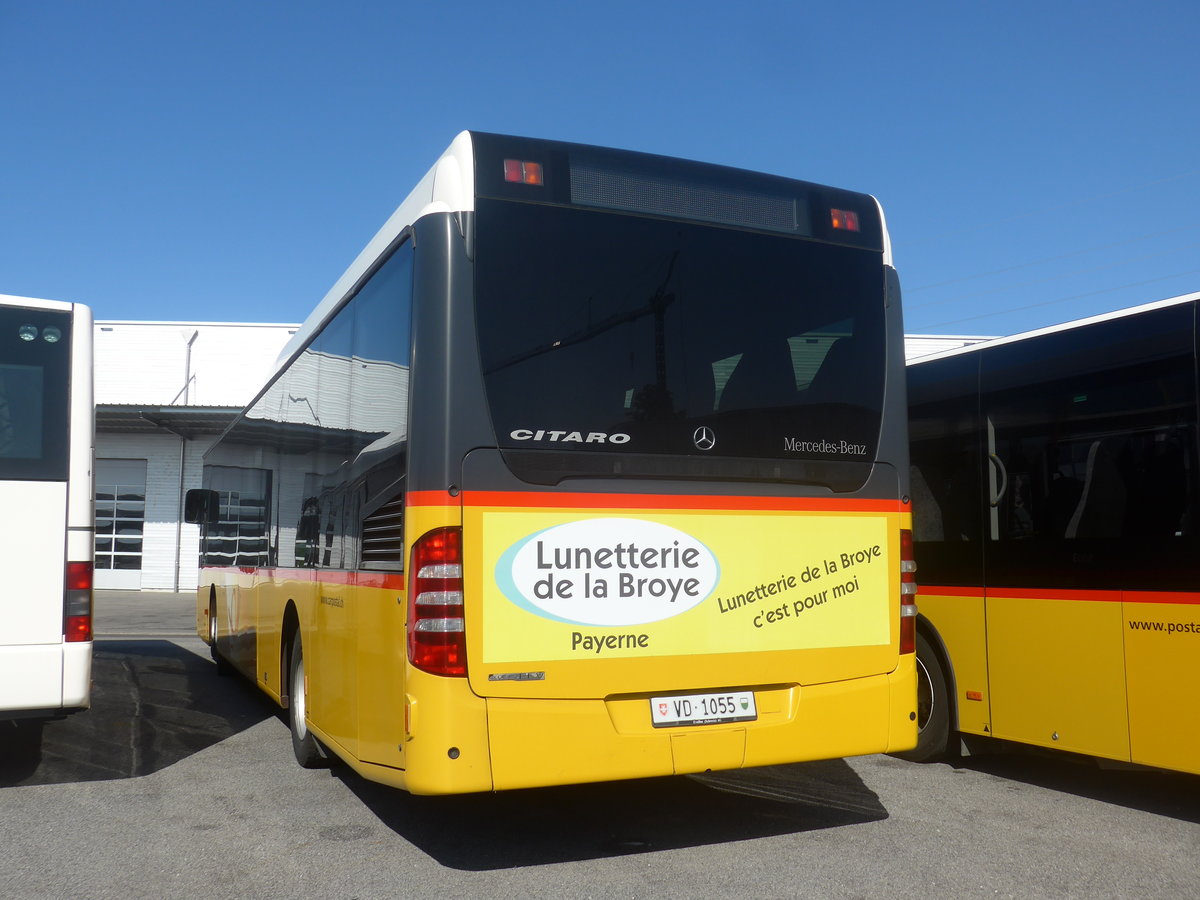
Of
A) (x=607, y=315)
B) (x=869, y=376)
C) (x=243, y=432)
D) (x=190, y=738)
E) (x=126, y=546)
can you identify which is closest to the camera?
(x=607, y=315)

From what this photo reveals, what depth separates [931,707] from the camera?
716 cm

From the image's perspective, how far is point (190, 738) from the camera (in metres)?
8.35

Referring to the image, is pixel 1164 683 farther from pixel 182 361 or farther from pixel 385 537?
pixel 182 361

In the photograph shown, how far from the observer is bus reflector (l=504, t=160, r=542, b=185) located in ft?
15.9

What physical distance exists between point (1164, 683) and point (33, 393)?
6.28 m

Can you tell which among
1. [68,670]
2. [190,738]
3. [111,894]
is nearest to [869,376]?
[111,894]

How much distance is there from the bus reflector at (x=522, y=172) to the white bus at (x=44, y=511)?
316 centimetres

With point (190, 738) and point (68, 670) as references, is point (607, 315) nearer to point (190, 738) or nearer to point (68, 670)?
point (68, 670)

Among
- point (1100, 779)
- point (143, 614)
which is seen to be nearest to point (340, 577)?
point (1100, 779)

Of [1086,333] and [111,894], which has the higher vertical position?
[1086,333]

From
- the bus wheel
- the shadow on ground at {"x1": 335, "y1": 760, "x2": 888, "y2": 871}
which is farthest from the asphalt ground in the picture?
the shadow on ground at {"x1": 335, "y1": 760, "x2": 888, "y2": 871}

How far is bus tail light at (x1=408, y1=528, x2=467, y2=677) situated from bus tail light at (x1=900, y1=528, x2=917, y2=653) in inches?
87.4

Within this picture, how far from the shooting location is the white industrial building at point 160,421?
28.6 meters

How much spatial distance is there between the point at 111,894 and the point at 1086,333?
5.59 metres
